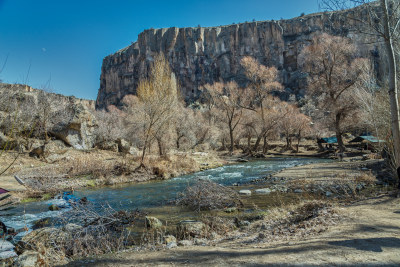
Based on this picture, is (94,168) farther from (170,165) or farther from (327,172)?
(327,172)

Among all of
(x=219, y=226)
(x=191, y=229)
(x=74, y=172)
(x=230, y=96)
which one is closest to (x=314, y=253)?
(x=219, y=226)

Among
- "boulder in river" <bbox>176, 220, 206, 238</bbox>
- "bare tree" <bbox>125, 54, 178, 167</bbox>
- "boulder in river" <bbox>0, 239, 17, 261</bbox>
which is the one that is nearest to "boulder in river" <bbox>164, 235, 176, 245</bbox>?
"boulder in river" <bbox>176, 220, 206, 238</bbox>

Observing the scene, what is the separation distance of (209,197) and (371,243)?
5.08m

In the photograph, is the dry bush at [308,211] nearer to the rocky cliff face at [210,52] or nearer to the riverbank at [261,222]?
the riverbank at [261,222]

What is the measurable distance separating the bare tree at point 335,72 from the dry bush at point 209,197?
17.8m

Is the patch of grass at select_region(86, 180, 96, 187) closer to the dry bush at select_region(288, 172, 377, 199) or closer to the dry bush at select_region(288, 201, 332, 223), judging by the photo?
the dry bush at select_region(288, 172, 377, 199)

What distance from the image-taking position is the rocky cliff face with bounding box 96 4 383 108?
99688mm

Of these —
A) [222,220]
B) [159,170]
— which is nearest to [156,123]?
[159,170]

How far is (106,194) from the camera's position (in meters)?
11.3

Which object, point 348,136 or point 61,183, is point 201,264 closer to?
point 61,183

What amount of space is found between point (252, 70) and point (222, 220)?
25665mm

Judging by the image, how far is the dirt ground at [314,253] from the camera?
287 cm

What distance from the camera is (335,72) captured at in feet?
70.3

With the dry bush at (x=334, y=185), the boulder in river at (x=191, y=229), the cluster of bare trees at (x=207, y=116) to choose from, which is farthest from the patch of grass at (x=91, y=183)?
the dry bush at (x=334, y=185)
